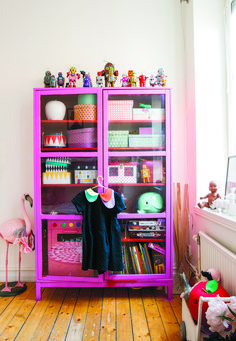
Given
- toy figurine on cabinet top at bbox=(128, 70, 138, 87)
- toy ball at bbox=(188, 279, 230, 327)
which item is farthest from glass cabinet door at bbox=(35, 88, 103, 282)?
toy ball at bbox=(188, 279, 230, 327)

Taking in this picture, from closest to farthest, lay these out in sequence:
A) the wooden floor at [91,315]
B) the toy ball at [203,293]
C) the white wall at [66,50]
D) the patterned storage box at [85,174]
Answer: the toy ball at [203,293] → the wooden floor at [91,315] → the patterned storage box at [85,174] → the white wall at [66,50]

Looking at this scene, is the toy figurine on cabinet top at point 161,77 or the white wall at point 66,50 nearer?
the toy figurine on cabinet top at point 161,77

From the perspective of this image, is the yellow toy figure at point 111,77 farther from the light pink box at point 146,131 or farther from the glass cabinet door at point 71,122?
the light pink box at point 146,131

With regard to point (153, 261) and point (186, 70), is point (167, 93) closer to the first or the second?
point (186, 70)

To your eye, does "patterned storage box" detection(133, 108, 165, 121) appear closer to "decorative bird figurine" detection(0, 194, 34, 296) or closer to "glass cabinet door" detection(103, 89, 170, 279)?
"glass cabinet door" detection(103, 89, 170, 279)

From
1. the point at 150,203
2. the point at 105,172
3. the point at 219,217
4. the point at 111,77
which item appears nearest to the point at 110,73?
the point at 111,77

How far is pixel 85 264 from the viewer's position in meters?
2.18

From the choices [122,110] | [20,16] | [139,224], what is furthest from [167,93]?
Answer: [20,16]

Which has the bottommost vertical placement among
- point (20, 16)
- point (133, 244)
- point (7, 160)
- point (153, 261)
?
point (153, 261)

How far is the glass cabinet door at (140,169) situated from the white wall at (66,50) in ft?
1.49

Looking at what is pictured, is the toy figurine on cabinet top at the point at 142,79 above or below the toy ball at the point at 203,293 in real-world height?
above

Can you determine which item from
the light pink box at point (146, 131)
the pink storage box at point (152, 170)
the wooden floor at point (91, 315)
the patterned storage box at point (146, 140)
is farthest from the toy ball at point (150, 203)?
the wooden floor at point (91, 315)

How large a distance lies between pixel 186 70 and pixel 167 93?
58 cm

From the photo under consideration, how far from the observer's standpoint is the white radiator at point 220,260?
4.95ft
